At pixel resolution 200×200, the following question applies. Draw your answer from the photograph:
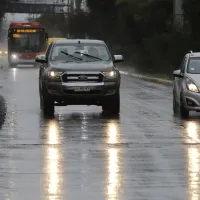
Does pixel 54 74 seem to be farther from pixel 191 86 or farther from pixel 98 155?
pixel 98 155

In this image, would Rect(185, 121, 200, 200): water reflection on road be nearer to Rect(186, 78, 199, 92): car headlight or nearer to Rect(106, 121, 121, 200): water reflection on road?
Rect(106, 121, 121, 200): water reflection on road

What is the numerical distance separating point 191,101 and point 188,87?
41 cm

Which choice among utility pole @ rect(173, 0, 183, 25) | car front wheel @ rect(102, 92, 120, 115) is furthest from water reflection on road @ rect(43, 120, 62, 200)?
utility pole @ rect(173, 0, 183, 25)

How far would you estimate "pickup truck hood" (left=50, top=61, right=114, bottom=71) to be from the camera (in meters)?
26.3

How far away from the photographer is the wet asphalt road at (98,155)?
12.6 m

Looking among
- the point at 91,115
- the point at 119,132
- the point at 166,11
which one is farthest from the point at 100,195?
the point at 166,11

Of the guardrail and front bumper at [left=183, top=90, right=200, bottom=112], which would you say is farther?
the guardrail

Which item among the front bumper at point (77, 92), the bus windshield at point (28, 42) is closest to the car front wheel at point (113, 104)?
the front bumper at point (77, 92)

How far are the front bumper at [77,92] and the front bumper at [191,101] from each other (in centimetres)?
226

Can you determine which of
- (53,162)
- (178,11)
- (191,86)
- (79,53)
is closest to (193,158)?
(53,162)

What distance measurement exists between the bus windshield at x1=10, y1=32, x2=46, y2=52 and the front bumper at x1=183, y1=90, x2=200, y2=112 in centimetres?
5486

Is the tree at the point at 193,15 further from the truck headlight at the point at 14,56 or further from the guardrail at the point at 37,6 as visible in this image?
the guardrail at the point at 37,6

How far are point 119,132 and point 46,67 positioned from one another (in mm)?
6120

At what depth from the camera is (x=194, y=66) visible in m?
26.0
